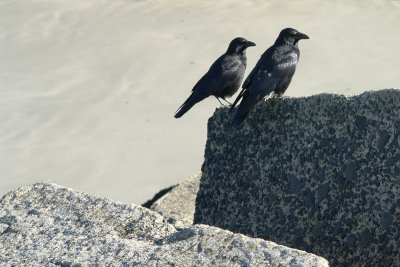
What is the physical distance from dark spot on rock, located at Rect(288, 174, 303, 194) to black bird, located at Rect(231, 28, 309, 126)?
17.6 inches

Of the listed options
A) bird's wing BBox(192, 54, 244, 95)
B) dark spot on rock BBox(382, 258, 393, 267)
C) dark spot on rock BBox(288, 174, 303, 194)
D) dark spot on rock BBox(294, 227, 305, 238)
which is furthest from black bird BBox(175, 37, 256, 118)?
dark spot on rock BBox(382, 258, 393, 267)

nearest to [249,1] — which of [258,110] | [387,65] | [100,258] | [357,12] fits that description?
[357,12]

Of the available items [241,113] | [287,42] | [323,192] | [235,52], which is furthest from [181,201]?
[323,192]

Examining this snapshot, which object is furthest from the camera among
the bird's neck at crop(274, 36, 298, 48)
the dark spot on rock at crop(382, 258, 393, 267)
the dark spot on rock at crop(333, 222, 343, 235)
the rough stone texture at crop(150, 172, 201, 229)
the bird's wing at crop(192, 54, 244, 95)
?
the rough stone texture at crop(150, 172, 201, 229)

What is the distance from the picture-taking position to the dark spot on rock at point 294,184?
4.66m

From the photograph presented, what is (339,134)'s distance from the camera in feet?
15.1

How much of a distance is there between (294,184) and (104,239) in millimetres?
1383

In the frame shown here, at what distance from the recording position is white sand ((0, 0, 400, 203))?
9.27m

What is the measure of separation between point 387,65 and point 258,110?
687 cm

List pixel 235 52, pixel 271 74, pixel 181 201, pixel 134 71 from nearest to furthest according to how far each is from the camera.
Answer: pixel 271 74
pixel 235 52
pixel 181 201
pixel 134 71

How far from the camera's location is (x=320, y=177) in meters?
4.61

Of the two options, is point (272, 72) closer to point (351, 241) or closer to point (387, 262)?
point (351, 241)

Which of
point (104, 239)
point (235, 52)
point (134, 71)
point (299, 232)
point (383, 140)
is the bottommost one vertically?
point (134, 71)

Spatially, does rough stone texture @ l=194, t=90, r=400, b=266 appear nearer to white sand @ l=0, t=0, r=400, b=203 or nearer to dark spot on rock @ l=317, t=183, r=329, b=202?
dark spot on rock @ l=317, t=183, r=329, b=202
